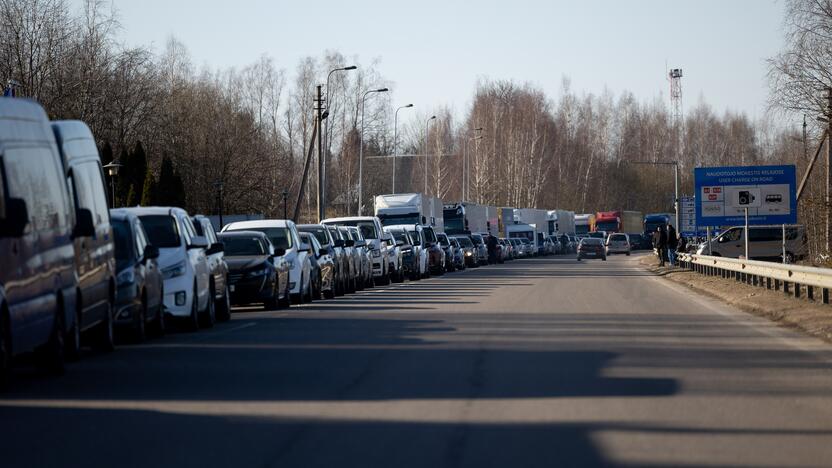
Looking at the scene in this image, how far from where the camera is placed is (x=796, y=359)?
14266 mm

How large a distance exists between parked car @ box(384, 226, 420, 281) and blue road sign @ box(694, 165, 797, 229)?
31.5 feet

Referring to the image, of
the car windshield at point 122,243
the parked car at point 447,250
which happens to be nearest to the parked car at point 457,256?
the parked car at point 447,250

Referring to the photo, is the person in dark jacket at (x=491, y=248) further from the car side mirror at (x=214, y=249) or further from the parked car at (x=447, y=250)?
the car side mirror at (x=214, y=249)

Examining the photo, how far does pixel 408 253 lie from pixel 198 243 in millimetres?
25038

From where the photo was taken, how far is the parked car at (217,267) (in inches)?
823

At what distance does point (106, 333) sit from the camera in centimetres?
1555

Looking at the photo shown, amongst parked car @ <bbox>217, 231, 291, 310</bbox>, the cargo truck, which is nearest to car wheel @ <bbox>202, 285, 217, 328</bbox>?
parked car @ <bbox>217, 231, 291, 310</bbox>

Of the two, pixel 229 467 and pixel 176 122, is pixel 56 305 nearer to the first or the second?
pixel 229 467

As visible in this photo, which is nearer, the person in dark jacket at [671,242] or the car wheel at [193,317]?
the car wheel at [193,317]

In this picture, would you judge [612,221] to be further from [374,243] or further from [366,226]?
[374,243]

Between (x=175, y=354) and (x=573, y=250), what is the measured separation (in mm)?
105193

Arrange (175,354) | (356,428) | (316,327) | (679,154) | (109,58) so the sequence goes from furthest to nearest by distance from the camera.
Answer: (679,154) < (109,58) < (316,327) < (175,354) < (356,428)

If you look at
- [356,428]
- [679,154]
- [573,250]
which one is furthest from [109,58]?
[679,154]

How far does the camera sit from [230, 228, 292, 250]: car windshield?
27.9 metres
